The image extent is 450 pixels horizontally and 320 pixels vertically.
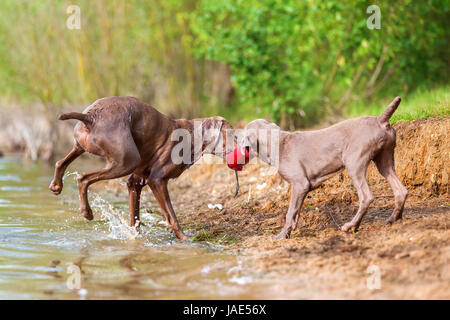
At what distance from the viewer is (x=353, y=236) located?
7.15 metres

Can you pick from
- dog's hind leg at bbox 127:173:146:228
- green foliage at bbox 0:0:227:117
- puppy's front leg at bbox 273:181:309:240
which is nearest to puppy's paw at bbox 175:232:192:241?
dog's hind leg at bbox 127:173:146:228

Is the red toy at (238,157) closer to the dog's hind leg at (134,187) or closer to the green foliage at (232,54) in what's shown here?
the dog's hind leg at (134,187)

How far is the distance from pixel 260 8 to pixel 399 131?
654cm

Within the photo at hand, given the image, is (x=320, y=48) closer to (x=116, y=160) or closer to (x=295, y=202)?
(x=295, y=202)

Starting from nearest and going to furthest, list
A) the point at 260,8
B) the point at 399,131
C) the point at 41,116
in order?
the point at 399,131 < the point at 260,8 < the point at 41,116

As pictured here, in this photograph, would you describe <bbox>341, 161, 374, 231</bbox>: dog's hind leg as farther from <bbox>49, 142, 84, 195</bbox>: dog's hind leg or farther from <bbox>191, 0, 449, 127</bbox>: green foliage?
<bbox>191, 0, 449, 127</bbox>: green foliage

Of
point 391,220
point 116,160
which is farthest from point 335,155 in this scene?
point 116,160

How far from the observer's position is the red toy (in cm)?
759

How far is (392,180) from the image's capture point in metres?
7.27

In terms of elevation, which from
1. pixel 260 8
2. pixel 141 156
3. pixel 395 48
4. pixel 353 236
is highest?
pixel 260 8

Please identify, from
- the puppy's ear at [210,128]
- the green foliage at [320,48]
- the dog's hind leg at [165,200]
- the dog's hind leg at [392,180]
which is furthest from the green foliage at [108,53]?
the dog's hind leg at [392,180]

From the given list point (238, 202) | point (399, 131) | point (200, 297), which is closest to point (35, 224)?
point (238, 202)

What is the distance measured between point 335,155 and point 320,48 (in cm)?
946
